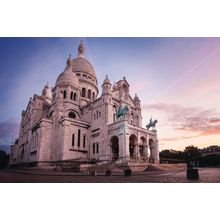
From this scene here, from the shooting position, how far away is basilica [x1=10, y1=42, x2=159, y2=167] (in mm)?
18344

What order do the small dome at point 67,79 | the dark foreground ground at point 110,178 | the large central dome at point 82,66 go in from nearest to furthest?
the dark foreground ground at point 110,178, the small dome at point 67,79, the large central dome at point 82,66

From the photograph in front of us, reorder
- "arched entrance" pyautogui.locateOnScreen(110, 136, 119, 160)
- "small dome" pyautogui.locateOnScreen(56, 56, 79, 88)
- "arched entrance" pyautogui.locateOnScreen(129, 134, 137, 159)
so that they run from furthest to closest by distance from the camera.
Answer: "small dome" pyautogui.locateOnScreen(56, 56, 79, 88) < "arched entrance" pyautogui.locateOnScreen(110, 136, 119, 160) < "arched entrance" pyautogui.locateOnScreen(129, 134, 137, 159)

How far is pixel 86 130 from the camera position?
21438 mm

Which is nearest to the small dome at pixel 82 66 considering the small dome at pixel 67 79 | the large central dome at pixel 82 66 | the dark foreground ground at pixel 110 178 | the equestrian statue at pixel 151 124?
the large central dome at pixel 82 66

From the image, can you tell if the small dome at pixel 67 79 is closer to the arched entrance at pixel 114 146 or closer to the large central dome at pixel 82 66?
the large central dome at pixel 82 66

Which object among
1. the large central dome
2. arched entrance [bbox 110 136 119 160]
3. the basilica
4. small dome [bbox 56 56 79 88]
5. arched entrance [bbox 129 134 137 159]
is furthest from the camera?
the large central dome

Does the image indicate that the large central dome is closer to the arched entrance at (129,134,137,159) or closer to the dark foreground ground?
the arched entrance at (129,134,137,159)

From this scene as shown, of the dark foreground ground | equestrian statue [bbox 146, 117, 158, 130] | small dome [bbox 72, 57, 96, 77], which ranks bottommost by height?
the dark foreground ground

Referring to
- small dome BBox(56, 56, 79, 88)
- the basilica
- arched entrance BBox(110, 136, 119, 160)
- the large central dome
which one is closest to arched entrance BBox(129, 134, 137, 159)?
the basilica

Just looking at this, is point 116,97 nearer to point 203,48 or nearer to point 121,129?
point 121,129

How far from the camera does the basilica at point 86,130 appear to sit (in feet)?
60.2

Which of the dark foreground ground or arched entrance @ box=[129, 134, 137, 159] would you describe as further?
arched entrance @ box=[129, 134, 137, 159]

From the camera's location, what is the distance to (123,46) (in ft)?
32.3
